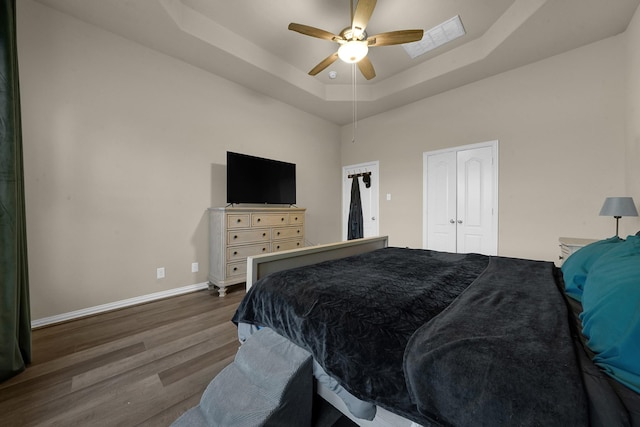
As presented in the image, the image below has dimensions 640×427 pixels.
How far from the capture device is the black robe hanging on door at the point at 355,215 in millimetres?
4820

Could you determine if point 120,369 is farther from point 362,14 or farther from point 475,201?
point 475,201

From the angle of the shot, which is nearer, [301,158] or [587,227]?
[587,227]

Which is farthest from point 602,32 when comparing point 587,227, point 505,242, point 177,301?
point 177,301

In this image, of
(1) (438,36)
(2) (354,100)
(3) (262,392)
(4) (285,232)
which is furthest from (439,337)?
(2) (354,100)

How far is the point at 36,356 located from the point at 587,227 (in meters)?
5.21

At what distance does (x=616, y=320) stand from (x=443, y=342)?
49 centimetres

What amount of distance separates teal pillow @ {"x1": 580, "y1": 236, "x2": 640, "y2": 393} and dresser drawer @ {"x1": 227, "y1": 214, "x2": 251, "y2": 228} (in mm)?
2975

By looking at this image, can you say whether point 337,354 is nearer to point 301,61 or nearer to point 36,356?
point 36,356

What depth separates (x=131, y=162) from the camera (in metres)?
2.72

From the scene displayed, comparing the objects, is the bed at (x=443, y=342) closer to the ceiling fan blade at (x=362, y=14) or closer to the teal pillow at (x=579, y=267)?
the teal pillow at (x=579, y=267)

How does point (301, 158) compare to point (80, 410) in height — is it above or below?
above

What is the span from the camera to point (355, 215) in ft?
16.0

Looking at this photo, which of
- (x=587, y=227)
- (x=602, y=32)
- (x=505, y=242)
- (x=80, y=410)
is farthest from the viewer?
(x=505, y=242)

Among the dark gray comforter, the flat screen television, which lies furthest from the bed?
the flat screen television
